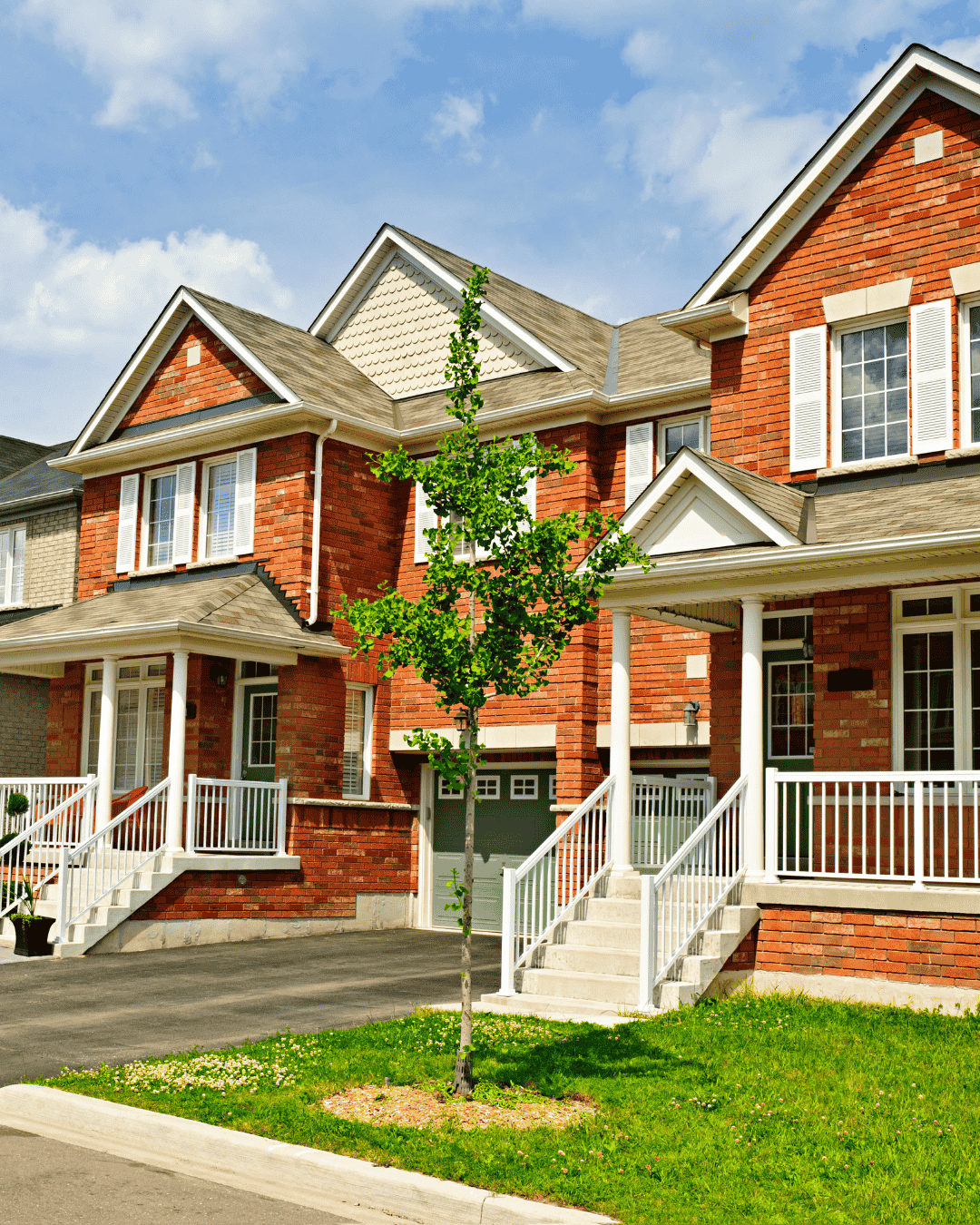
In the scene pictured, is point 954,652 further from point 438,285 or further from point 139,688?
point 139,688

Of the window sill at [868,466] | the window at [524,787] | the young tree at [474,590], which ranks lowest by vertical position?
the window at [524,787]

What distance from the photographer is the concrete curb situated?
248 inches

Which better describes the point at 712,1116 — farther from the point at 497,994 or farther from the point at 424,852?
the point at 424,852

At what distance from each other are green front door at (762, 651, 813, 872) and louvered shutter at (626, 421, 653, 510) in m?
4.13

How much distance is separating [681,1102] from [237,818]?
35.1 feet

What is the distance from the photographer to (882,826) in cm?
1278

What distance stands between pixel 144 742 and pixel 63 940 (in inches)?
206

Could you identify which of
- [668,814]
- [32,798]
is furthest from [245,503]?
[668,814]

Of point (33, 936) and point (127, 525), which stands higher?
point (127, 525)

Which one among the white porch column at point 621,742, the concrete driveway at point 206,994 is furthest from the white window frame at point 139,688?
the white porch column at point 621,742

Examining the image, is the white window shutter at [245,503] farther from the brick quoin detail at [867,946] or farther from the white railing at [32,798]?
Answer: the brick quoin detail at [867,946]

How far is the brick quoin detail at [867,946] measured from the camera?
424 inches

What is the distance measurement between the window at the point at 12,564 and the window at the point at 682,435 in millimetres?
12535

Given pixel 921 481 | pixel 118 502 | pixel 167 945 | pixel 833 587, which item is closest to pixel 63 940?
pixel 167 945
